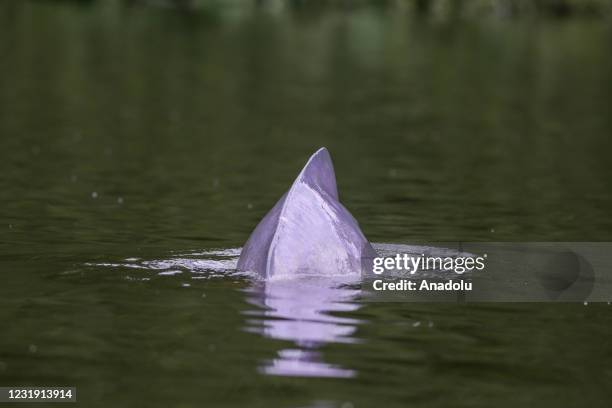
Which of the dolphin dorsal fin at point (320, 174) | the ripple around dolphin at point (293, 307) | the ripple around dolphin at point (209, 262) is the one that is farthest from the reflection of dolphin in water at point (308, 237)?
the ripple around dolphin at point (209, 262)

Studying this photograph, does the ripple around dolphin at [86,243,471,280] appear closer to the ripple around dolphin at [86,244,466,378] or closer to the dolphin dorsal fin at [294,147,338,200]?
the ripple around dolphin at [86,244,466,378]

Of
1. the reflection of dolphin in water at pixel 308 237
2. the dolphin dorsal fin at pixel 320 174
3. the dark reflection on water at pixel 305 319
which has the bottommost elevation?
the dark reflection on water at pixel 305 319

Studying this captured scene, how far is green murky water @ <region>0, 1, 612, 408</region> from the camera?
1099cm

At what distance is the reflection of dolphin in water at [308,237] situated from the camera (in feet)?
44.5

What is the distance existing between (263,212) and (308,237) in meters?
5.92

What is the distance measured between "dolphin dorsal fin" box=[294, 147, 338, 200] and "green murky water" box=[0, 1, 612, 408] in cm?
110

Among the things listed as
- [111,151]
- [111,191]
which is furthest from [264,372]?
[111,151]

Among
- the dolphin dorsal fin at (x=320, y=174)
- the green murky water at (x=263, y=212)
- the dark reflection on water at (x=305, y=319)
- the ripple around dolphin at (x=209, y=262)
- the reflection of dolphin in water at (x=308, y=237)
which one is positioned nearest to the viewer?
the green murky water at (x=263, y=212)

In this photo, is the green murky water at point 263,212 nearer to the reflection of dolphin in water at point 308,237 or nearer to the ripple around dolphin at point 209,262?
the ripple around dolphin at point 209,262

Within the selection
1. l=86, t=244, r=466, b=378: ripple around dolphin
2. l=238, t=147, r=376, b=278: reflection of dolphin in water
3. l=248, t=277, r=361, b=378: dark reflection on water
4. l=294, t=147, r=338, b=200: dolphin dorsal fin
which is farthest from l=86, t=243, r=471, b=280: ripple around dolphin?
l=294, t=147, r=338, b=200: dolphin dorsal fin

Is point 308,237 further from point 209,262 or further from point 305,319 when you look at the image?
point 209,262

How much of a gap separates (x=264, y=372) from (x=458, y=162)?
15200 mm

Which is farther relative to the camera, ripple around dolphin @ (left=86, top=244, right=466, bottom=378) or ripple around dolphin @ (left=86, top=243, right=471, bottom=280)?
ripple around dolphin @ (left=86, top=243, right=471, bottom=280)

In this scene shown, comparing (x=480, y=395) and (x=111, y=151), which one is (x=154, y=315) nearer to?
(x=480, y=395)
